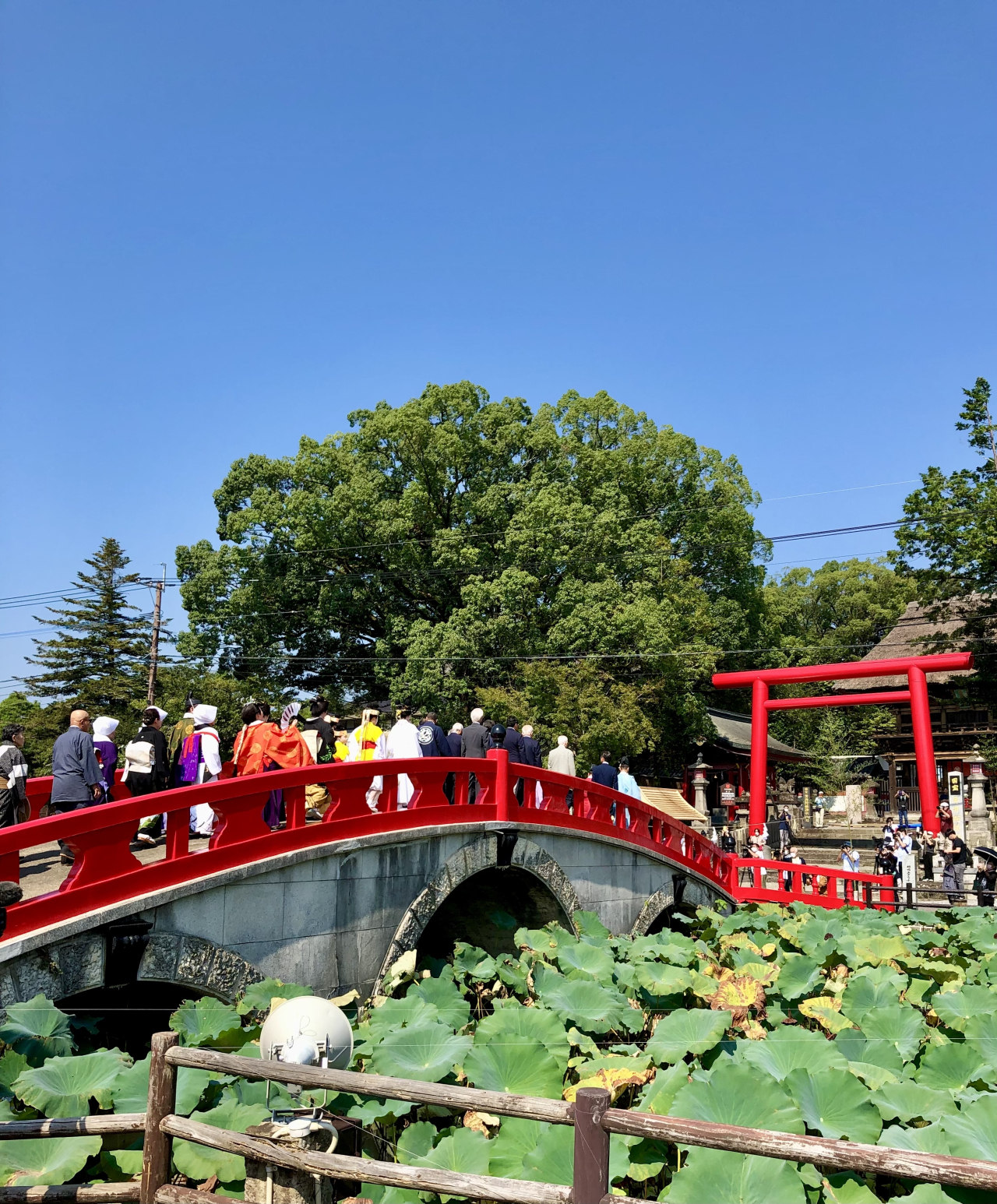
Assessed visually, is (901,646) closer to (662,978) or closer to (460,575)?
(460,575)

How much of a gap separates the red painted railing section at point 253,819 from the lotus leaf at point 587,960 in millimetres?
1360

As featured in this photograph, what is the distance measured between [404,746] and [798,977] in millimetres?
4195

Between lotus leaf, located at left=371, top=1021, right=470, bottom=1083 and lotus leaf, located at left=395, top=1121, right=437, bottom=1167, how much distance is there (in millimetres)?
465

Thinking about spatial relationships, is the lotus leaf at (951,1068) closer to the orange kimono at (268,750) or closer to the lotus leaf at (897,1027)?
the lotus leaf at (897,1027)

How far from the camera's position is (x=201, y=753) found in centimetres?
870

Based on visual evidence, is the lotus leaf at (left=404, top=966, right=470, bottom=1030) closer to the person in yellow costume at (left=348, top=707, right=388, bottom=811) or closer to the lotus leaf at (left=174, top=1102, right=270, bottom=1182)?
the lotus leaf at (left=174, top=1102, right=270, bottom=1182)

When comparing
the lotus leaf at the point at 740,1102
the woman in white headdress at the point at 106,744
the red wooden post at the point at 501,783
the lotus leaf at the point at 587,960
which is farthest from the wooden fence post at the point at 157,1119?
the red wooden post at the point at 501,783

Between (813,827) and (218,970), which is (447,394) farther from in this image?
(218,970)

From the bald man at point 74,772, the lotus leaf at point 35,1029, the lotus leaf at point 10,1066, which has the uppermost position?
the bald man at point 74,772

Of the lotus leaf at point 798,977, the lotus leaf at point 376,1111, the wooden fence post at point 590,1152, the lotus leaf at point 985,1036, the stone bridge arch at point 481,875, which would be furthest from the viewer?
the lotus leaf at point 798,977

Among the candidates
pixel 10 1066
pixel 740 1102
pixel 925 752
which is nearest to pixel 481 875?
pixel 10 1066

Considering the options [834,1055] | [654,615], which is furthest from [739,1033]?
[654,615]

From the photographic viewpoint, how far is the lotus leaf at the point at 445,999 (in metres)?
7.20

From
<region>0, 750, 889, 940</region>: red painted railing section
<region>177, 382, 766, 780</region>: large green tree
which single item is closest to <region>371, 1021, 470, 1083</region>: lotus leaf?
<region>0, 750, 889, 940</region>: red painted railing section
